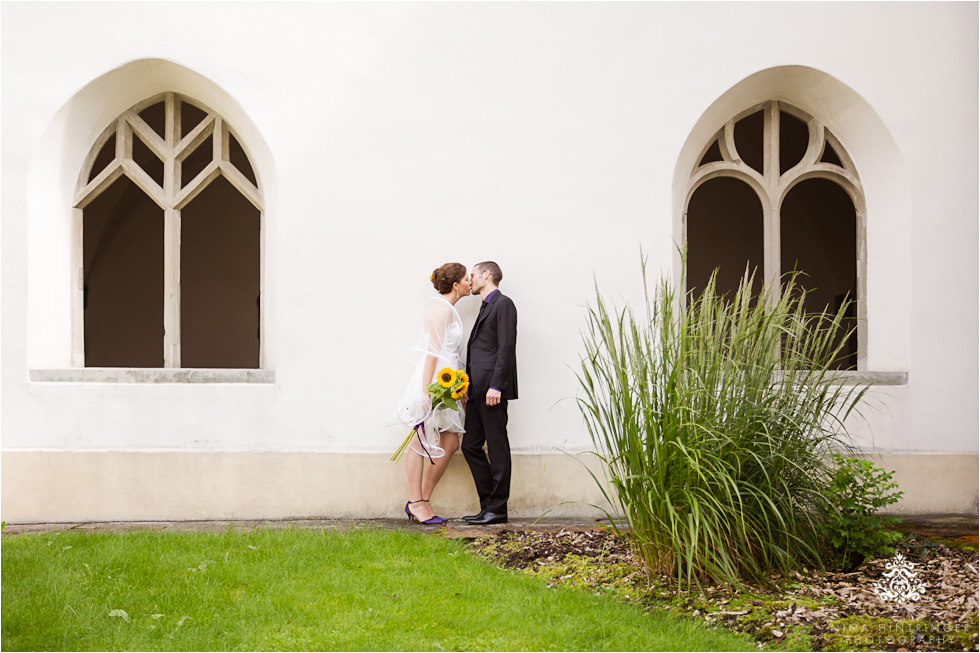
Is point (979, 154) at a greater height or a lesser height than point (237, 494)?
greater

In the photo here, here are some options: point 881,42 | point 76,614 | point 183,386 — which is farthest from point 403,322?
point 881,42

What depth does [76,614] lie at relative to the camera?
322 cm

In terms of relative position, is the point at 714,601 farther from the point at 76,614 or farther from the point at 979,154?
the point at 979,154

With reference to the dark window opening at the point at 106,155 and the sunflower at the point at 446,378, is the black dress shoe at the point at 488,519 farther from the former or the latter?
the dark window opening at the point at 106,155

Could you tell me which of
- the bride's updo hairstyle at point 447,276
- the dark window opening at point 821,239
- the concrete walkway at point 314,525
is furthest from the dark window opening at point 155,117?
the dark window opening at point 821,239

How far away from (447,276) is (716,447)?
2.31 meters

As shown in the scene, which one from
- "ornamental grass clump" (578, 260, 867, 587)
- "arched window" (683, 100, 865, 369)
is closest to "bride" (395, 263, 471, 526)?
"ornamental grass clump" (578, 260, 867, 587)

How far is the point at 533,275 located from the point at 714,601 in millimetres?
2670

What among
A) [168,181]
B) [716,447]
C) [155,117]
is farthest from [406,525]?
[155,117]

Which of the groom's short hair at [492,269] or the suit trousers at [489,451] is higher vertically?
the groom's short hair at [492,269]

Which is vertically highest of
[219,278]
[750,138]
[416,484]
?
[750,138]

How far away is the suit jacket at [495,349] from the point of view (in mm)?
4910

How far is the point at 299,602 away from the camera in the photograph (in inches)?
133

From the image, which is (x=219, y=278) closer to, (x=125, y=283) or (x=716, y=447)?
(x=125, y=283)
